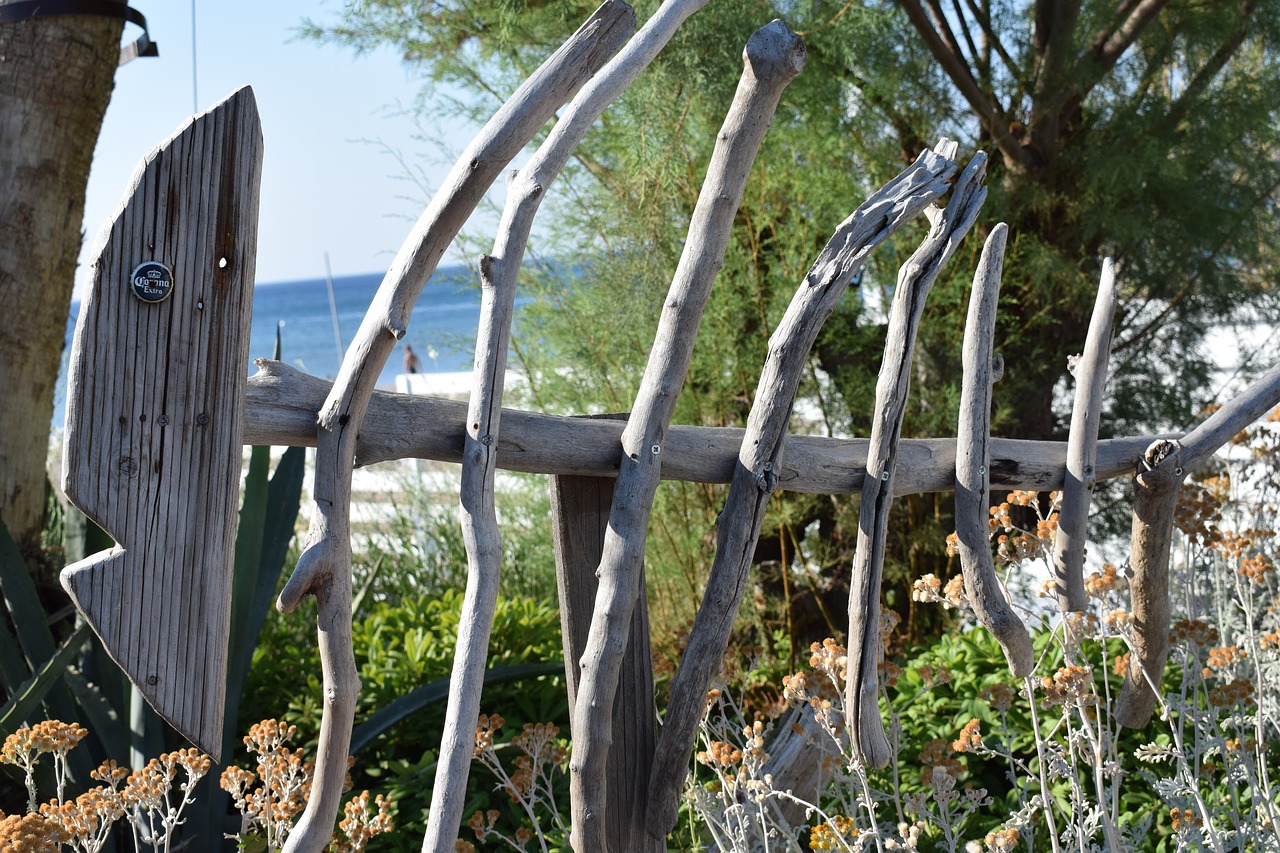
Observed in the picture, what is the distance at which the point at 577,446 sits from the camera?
1.56 metres

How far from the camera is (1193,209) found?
3588 millimetres

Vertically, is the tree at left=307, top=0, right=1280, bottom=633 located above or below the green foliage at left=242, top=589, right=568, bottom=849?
above

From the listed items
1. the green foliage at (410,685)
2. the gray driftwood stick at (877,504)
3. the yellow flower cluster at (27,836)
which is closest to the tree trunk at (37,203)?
the green foliage at (410,685)

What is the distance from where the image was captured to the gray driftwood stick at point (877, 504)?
1.68m

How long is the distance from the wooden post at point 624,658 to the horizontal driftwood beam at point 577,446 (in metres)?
0.10

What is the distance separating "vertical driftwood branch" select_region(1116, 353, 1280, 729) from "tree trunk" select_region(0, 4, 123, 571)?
9.12 feet

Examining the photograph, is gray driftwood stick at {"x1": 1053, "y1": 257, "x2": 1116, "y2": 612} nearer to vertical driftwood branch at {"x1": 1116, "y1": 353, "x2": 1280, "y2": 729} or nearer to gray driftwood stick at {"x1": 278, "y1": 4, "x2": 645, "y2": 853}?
vertical driftwood branch at {"x1": 1116, "y1": 353, "x2": 1280, "y2": 729}

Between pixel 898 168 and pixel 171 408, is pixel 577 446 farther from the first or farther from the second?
pixel 898 168

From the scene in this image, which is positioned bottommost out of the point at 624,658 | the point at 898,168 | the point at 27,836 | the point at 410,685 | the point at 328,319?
the point at 410,685

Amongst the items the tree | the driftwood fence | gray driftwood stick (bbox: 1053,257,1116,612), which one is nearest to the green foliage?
the tree

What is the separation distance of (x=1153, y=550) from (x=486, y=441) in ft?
4.58

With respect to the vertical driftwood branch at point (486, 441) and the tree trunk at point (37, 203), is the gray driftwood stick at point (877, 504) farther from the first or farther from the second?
the tree trunk at point (37, 203)

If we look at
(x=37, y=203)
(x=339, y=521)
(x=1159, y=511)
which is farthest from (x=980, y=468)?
(x=37, y=203)

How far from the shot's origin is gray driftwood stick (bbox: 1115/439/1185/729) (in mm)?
2023
